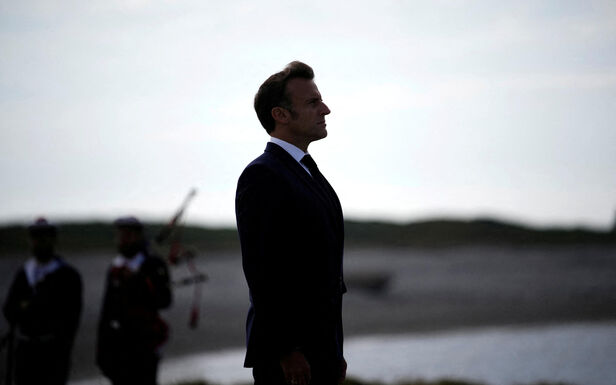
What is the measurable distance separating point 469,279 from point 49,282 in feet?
62.1

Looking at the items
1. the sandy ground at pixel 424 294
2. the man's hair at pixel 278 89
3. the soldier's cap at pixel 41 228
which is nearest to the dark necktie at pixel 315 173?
the man's hair at pixel 278 89

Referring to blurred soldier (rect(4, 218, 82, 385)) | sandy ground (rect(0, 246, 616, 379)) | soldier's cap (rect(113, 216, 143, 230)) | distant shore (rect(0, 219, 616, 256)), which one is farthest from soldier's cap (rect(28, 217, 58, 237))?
distant shore (rect(0, 219, 616, 256))

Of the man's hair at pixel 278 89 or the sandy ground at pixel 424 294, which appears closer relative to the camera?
the man's hair at pixel 278 89

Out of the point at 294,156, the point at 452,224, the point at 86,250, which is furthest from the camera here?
the point at 452,224

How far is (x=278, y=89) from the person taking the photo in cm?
363

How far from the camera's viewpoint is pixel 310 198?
350cm

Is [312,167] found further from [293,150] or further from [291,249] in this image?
[291,249]

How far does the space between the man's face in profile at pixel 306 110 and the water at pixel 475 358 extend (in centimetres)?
613

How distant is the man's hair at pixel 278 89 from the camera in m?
3.62

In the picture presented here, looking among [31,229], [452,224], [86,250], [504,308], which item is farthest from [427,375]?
[452,224]

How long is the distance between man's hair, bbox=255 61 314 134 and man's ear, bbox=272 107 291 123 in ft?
0.05

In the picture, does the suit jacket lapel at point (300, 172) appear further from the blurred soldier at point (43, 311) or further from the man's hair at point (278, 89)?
the blurred soldier at point (43, 311)

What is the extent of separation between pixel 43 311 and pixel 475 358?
22.1ft

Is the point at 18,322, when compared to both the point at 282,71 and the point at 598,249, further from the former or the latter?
the point at 598,249
